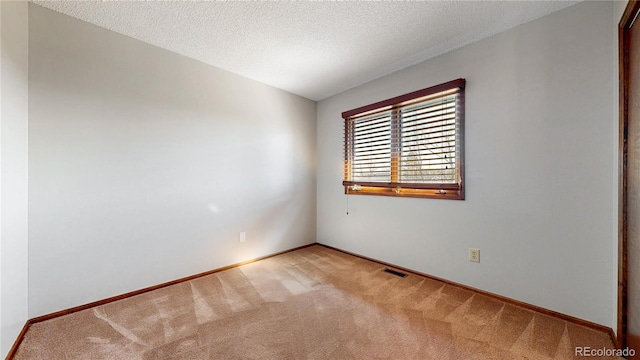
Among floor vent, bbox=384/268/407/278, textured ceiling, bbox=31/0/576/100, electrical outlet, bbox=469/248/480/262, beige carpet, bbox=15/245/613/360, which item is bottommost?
beige carpet, bbox=15/245/613/360

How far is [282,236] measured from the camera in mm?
3279

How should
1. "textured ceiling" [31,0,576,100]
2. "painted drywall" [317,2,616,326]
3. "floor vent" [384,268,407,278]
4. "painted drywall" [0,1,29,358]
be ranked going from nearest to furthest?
"painted drywall" [0,1,29,358] → "painted drywall" [317,2,616,326] → "textured ceiling" [31,0,576,100] → "floor vent" [384,268,407,278]

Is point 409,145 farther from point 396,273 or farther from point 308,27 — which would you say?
point 308,27

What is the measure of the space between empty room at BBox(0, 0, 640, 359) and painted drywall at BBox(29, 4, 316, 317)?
0.01 metres

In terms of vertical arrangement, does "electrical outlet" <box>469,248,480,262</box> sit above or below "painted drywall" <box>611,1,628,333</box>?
below

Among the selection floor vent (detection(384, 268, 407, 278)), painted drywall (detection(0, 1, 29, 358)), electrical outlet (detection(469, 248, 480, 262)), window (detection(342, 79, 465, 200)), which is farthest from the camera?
floor vent (detection(384, 268, 407, 278))

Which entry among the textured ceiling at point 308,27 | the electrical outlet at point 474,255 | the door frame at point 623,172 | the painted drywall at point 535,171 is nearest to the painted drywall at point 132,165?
the textured ceiling at point 308,27

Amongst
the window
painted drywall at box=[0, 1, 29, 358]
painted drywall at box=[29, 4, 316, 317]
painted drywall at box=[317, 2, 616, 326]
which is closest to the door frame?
painted drywall at box=[317, 2, 616, 326]

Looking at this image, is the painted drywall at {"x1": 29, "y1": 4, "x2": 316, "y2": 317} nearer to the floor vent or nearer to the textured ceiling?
the textured ceiling

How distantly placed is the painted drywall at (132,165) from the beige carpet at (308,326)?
330mm

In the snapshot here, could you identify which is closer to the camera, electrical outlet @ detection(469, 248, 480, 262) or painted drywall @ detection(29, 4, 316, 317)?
painted drywall @ detection(29, 4, 316, 317)

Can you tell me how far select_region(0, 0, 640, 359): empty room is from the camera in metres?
1.48

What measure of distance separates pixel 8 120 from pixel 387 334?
261 cm

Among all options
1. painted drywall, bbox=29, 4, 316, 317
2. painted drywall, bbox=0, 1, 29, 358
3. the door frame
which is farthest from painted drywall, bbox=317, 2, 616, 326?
painted drywall, bbox=0, 1, 29, 358
